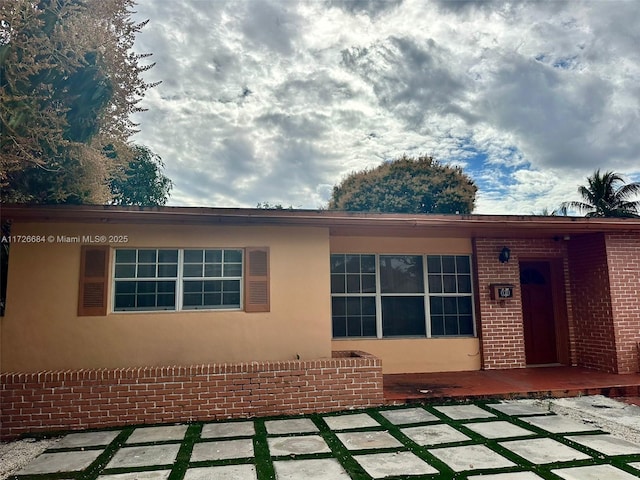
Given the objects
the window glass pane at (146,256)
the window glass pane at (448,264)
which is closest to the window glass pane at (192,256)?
the window glass pane at (146,256)

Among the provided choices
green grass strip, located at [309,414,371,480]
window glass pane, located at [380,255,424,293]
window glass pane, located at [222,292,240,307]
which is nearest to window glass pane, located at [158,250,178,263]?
window glass pane, located at [222,292,240,307]

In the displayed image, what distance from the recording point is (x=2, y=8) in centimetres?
448

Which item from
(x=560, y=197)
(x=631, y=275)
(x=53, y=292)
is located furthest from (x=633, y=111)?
(x=560, y=197)

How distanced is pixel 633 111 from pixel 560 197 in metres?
16.8

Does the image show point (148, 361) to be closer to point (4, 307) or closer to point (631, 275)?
point (4, 307)

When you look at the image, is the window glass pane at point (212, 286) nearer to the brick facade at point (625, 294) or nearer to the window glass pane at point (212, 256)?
the window glass pane at point (212, 256)

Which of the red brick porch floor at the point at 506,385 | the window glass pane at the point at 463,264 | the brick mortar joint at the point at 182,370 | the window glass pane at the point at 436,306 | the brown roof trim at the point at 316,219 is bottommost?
the red brick porch floor at the point at 506,385

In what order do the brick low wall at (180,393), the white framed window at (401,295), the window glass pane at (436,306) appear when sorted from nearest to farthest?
the brick low wall at (180,393) < the white framed window at (401,295) < the window glass pane at (436,306)

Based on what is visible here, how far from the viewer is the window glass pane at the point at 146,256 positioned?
5691 millimetres

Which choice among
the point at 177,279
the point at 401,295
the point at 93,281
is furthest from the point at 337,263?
the point at 93,281

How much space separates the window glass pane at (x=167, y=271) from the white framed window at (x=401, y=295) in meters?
2.90

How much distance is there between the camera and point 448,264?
7.80m

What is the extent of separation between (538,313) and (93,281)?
26.9ft

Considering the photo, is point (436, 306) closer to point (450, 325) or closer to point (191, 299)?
point (450, 325)
